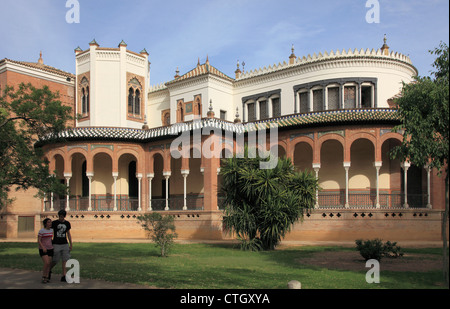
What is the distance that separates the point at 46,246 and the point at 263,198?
10080 millimetres

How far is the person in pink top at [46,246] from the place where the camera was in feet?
32.0

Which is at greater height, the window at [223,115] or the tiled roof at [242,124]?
the window at [223,115]

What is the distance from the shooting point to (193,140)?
2675cm

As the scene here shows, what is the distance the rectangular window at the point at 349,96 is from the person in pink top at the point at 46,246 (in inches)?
837

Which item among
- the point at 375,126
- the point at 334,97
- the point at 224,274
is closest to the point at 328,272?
the point at 224,274

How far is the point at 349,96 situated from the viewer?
2778 centimetres

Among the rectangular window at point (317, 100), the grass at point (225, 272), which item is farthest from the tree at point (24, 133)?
the rectangular window at point (317, 100)


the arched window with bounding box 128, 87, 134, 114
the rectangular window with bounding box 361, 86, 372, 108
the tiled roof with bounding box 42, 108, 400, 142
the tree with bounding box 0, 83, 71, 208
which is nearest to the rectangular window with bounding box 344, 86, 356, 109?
the rectangular window with bounding box 361, 86, 372, 108

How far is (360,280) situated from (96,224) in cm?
2047

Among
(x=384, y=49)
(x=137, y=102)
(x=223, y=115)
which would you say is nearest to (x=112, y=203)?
(x=137, y=102)

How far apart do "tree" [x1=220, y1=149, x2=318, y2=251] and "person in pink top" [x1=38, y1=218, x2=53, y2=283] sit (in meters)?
9.44

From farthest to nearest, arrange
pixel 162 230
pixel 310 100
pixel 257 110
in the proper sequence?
pixel 257 110 < pixel 310 100 < pixel 162 230

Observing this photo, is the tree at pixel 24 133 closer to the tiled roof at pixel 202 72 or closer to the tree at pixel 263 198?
the tree at pixel 263 198

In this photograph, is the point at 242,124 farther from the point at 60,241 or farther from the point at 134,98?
the point at 60,241
